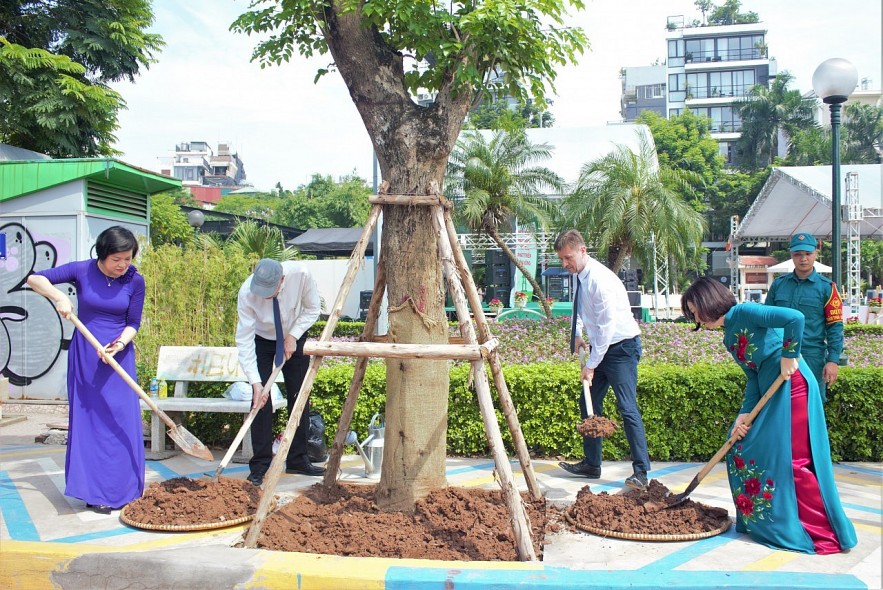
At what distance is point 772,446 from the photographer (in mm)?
3916

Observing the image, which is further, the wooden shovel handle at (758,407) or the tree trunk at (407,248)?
the tree trunk at (407,248)

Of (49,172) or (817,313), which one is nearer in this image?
(817,313)

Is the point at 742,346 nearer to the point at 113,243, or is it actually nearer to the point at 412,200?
the point at 412,200

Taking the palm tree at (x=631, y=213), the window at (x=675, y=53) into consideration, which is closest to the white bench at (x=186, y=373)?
the palm tree at (x=631, y=213)

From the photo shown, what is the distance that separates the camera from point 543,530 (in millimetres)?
4180

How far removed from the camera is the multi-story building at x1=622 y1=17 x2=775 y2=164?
64.4 meters

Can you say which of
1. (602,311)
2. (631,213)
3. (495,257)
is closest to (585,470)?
(602,311)

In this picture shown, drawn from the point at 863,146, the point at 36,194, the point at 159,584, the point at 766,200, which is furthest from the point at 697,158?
the point at 159,584

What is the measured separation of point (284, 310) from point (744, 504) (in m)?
3.32

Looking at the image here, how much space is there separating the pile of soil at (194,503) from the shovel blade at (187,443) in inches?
8.8

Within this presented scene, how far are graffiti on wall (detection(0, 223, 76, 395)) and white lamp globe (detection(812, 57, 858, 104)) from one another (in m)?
9.10

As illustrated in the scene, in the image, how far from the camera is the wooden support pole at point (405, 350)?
3.91 metres

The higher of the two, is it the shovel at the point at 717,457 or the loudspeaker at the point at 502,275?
the loudspeaker at the point at 502,275

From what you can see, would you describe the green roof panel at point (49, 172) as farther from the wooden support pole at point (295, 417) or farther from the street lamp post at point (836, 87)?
the street lamp post at point (836, 87)
